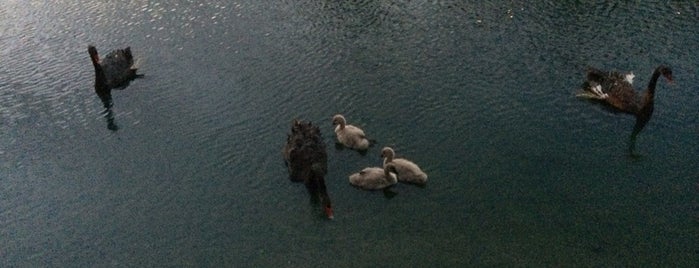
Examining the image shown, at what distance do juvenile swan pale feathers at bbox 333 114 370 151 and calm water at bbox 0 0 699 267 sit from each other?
0.81ft

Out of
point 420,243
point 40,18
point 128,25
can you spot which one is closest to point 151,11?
point 128,25

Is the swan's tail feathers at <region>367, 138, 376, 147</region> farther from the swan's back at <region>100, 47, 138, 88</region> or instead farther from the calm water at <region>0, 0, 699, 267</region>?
the swan's back at <region>100, 47, 138, 88</region>

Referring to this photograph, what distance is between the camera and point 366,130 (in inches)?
607

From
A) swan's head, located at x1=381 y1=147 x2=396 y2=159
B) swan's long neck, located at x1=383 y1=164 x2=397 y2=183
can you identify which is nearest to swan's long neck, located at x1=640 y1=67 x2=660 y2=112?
swan's head, located at x1=381 y1=147 x2=396 y2=159

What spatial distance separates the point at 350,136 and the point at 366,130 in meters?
1.18

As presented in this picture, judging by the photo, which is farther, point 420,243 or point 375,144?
point 375,144

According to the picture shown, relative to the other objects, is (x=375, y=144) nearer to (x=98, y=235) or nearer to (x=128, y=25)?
(x=98, y=235)

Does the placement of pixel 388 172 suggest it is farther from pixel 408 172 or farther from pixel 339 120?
pixel 339 120

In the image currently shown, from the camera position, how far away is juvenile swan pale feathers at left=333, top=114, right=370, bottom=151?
14281 millimetres

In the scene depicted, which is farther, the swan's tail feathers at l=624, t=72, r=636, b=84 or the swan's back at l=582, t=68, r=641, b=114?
the swan's tail feathers at l=624, t=72, r=636, b=84

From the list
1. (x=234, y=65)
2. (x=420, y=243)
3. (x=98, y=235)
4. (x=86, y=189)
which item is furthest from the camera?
(x=234, y=65)

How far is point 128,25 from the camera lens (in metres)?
22.7

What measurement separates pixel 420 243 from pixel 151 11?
15.8 metres

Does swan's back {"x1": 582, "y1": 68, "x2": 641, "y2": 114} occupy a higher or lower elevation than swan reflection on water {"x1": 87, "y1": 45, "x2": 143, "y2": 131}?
lower
